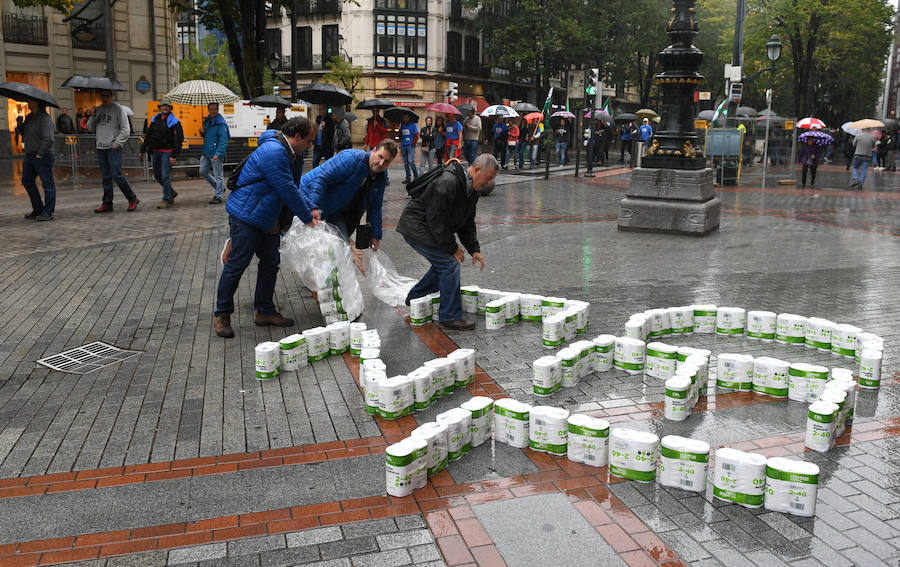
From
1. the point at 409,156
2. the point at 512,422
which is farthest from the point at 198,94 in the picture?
the point at 512,422

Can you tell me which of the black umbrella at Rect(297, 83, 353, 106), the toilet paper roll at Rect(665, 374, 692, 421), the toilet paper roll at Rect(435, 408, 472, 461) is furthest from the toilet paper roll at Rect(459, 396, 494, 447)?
the black umbrella at Rect(297, 83, 353, 106)

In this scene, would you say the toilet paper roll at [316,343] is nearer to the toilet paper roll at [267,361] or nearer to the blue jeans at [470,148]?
the toilet paper roll at [267,361]

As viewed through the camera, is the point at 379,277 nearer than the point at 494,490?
No

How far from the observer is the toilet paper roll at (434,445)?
13.3ft

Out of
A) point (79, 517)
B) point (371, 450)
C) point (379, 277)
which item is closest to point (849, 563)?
point (371, 450)

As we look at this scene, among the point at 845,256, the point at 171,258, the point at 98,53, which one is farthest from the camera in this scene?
the point at 98,53

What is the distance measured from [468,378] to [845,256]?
7.70 meters

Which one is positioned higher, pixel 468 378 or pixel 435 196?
pixel 435 196

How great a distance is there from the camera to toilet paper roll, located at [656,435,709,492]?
3912 millimetres

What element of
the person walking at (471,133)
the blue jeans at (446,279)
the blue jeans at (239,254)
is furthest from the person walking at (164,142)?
the blue jeans at (446,279)

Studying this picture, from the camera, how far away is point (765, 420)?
4.92 meters

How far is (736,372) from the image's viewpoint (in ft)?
17.7

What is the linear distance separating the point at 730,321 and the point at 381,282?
3.31 meters

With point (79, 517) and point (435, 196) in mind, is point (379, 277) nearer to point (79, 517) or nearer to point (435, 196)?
point (435, 196)
